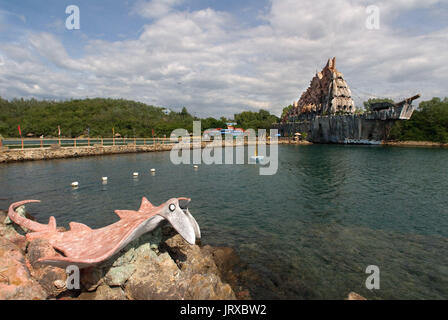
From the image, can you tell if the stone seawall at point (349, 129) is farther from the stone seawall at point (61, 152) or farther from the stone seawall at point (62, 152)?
the stone seawall at point (61, 152)

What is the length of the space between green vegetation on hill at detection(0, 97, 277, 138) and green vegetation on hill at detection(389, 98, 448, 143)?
52.8 meters

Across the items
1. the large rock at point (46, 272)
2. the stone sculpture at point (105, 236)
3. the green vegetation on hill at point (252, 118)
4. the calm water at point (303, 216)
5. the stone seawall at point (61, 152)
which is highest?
the green vegetation on hill at point (252, 118)

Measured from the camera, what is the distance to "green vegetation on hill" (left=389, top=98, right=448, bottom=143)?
64000mm

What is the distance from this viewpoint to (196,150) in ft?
160

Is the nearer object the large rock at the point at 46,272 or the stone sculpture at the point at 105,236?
the stone sculpture at the point at 105,236

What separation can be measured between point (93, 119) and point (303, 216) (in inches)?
3642

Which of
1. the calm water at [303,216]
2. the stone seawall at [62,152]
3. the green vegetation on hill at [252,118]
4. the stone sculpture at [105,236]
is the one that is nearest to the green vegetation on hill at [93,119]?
the green vegetation on hill at [252,118]

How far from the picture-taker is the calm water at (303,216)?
6.71 metres

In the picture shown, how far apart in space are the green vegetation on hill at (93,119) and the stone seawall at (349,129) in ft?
110

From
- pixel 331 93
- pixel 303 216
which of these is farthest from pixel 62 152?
pixel 331 93

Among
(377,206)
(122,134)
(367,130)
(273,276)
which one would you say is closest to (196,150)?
(122,134)

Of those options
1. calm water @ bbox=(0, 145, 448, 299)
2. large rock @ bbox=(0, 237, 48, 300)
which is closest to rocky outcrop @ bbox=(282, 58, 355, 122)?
calm water @ bbox=(0, 145, 448, 299)

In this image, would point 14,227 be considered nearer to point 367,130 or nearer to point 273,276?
point 273,276

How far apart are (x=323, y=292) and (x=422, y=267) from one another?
12.2 feet
